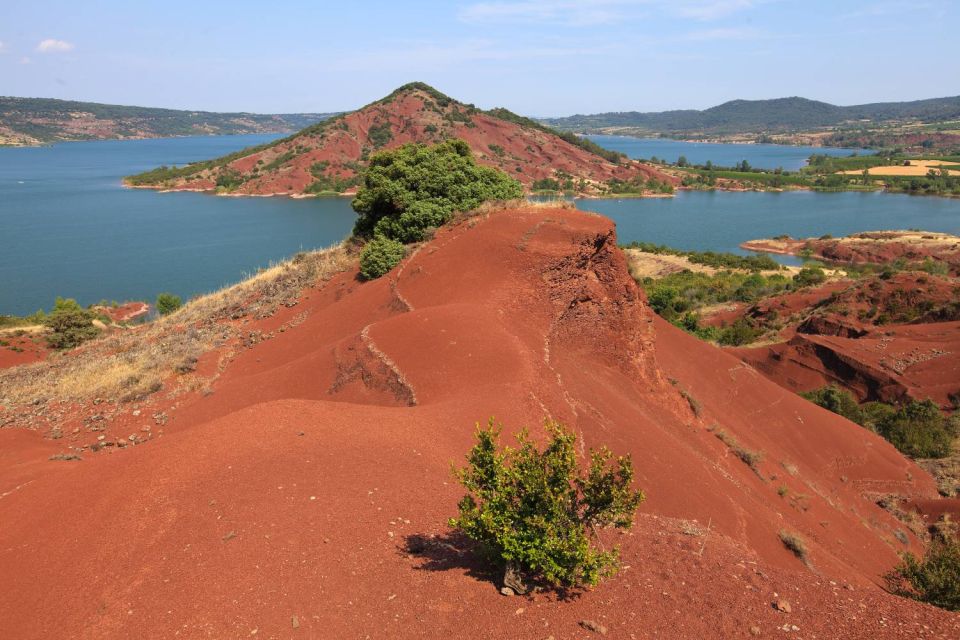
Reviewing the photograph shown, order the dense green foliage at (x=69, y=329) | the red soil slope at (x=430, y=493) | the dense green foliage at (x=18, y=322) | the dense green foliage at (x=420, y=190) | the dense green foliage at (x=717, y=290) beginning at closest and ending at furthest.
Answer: the red soil slope at (x=430, y=493) < the dense green foliage at (x=420, y=190) < the dense green foliage at (x=69, y=329) < the dense green foliage at (x=717, y=290) < the dense green foliage at (x=18, y=322)

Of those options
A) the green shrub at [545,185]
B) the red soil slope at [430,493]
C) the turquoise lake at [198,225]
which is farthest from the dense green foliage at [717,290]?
the green shrub at [545,185]

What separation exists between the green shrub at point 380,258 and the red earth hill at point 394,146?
105m

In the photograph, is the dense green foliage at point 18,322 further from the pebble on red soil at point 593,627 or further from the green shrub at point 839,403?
the green shrub at point 839,403

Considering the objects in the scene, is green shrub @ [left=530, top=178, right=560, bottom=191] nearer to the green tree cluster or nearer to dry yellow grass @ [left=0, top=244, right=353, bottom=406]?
dry yellow grass @ [left=0, top=244, right=353, bottom=406]

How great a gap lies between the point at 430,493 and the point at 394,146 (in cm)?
13364

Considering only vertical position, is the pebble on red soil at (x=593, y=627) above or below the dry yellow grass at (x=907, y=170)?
below

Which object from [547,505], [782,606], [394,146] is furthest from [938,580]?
Result: [394,146]

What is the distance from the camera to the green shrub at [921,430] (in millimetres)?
24234

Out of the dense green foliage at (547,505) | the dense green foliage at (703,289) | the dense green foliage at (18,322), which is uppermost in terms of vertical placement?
the dense green foliage at (547,505)

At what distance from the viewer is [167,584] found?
644 cm

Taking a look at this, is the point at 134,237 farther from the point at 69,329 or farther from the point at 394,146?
the point at 394,146

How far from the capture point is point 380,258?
2253 centimetres

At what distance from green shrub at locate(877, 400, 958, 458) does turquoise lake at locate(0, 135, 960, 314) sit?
43.5 m

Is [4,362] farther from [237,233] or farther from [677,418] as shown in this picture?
[237,233]
